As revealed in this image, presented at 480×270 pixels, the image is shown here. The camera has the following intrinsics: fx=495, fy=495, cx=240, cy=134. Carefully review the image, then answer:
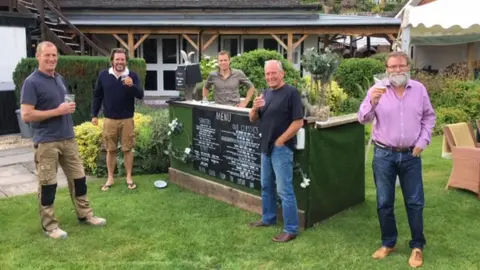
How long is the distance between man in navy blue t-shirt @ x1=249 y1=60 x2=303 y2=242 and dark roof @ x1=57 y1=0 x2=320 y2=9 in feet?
56.2

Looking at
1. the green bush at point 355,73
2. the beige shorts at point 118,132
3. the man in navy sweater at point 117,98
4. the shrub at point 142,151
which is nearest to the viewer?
the man in navy sweater at point 117,98

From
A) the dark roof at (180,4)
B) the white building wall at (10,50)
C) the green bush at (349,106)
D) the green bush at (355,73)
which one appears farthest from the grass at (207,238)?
the dark roof at (180,4)

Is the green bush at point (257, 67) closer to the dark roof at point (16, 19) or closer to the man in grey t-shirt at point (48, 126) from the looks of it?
the dark roof at point (16, 19)

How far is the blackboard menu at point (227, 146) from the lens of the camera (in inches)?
216

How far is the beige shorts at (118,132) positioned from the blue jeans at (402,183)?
11.2 feet

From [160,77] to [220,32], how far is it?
10.5 feet

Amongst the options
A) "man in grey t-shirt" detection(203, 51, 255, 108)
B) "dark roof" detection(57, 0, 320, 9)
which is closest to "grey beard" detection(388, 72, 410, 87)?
"man in grey t-shirt" detection(203, 51, 255, 108)

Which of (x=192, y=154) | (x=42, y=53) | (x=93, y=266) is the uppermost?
(x=42, y=53)

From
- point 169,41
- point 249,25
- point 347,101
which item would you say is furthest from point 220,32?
point 347,101

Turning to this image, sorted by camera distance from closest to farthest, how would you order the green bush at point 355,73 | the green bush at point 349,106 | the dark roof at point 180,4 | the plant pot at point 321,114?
the plant pot at point 321,114
the green bush at point 349,106
the green bush at point 355,73
the dark roof at point 180,4

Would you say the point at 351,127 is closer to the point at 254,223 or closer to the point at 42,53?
the point at 254,223

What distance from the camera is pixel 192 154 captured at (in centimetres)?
644

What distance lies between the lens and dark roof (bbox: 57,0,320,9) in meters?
20.9

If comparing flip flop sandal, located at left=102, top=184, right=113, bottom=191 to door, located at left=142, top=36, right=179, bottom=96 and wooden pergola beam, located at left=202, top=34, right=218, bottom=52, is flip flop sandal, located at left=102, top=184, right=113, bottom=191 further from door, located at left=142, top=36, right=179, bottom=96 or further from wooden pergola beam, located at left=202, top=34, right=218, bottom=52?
door, located at left=142, top=36, right=179, bottom=96
